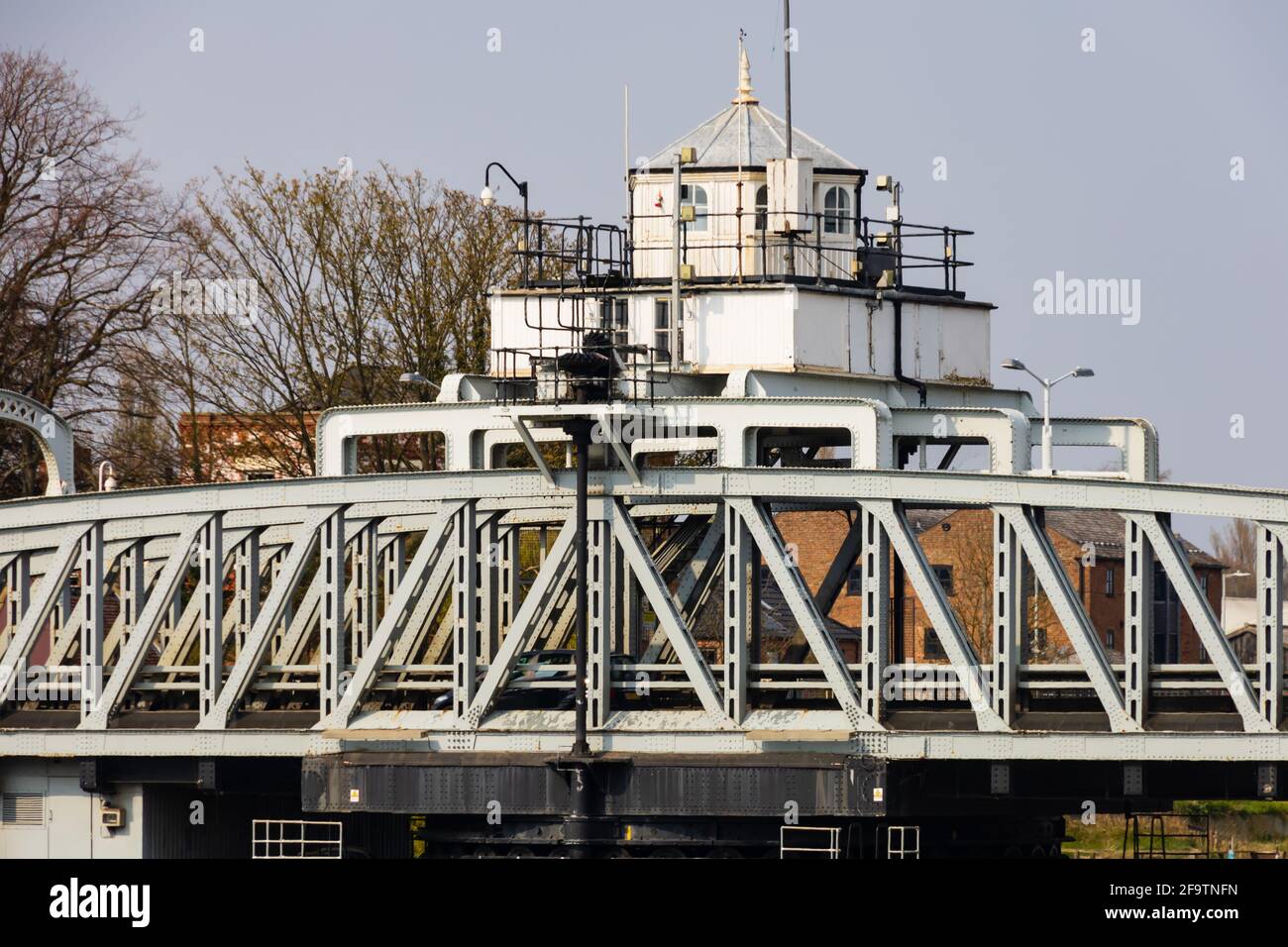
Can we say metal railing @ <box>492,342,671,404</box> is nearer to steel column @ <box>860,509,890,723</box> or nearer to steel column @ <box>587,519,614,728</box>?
steel column @ <box>587,519,614,728</box>

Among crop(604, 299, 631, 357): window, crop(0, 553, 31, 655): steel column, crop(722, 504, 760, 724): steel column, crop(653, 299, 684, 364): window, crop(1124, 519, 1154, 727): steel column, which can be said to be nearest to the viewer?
crop(1124, 519, 1154, 727): steel column

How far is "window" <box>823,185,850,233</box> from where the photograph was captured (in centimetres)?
4622

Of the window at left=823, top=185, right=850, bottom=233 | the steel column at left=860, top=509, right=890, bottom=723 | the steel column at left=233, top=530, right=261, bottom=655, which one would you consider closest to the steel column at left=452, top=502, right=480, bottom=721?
the steel column at left=233, top=530, right=261, bottom=655

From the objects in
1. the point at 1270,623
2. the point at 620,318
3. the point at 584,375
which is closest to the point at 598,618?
the point at 584,375

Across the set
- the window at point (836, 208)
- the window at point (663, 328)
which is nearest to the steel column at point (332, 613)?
the window at point (663, 328)

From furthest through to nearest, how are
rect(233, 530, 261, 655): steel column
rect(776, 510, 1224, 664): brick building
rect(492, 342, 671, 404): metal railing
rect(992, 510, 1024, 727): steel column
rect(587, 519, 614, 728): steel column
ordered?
rect(776, 510, 1224, 664): brick building → rect(233, 530, 261, 655): steel column → rect(587, 519, 614, 728): steel column → rect(492, 342, 671, 404): metal railing → rect(992, 510, 1024, 727): steel column

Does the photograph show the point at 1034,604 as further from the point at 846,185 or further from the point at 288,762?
the point at 288,762

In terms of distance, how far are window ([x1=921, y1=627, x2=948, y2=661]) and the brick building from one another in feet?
0.11

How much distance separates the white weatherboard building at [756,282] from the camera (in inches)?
1714

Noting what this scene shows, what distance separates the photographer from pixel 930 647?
91.0 metres

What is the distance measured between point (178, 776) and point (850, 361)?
42.6 feet

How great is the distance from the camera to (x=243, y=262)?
2712 inches

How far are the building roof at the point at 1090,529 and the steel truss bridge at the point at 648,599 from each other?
54.8 meters
